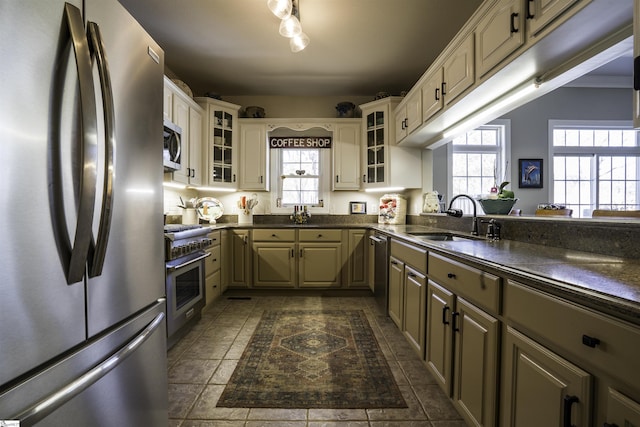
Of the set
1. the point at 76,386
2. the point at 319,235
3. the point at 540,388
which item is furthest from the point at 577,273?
the point at 319,235

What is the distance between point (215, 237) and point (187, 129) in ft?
4.20

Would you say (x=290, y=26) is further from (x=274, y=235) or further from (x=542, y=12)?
(x=274, y=235)

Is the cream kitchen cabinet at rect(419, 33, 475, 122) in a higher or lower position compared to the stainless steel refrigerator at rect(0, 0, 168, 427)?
higher

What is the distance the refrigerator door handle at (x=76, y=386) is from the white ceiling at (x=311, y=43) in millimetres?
2507

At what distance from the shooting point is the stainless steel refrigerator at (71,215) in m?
0.59

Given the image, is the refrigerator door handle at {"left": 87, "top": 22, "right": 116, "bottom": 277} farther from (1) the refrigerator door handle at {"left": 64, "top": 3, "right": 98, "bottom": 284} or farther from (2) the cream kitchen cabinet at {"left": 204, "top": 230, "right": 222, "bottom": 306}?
(2) the cream kitchen cabinet at {"left": 204, "top": 230, "right": 222, "bottom": 306}

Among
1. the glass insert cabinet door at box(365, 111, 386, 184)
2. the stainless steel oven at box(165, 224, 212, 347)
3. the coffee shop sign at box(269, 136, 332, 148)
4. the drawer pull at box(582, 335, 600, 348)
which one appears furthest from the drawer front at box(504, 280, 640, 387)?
the coffee shop sign at box(269, 136, 332, 148)

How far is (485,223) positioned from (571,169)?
3812 millimetres

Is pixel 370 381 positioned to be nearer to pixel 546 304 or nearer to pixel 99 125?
pixel 546 304

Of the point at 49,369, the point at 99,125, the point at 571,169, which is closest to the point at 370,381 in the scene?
the point at 49,369

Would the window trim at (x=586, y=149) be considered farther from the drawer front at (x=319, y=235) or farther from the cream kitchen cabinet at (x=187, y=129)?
the cream kitchen cabinet at (x=187, y=129)

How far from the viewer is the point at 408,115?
3100 millimetres

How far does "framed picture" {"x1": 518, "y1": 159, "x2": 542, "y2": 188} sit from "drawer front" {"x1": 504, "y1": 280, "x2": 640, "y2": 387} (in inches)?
170

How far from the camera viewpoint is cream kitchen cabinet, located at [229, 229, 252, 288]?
3518mm
